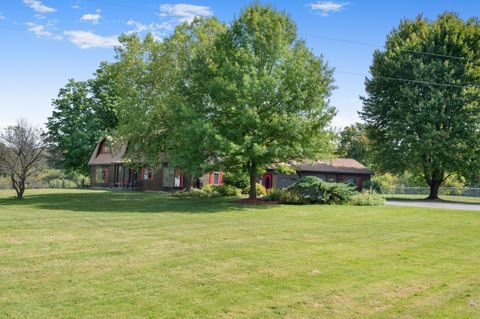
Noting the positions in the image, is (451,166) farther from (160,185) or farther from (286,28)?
(160,185)

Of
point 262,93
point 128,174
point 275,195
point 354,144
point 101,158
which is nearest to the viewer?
point 262,93

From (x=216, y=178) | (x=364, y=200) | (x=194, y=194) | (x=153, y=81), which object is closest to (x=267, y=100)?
(x=364, y=200)

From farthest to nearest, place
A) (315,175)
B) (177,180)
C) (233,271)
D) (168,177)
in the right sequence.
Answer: (315,175), (168,177), (177,180), (233,271)

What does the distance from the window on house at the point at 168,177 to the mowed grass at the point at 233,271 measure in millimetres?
27950

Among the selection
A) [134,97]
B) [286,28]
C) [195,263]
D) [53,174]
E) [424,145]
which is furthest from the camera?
[53,174]

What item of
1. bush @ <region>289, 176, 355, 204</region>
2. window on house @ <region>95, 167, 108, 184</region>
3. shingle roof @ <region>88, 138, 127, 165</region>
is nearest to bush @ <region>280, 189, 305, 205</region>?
bush @ <region>289, 176, 355, 204</region>

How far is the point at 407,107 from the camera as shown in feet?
126

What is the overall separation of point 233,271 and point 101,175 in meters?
47.7

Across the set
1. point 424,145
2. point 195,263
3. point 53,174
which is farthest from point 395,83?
point 53,174

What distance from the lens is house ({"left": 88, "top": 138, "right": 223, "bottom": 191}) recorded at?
136 feet

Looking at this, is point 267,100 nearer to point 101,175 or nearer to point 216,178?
point 216,178

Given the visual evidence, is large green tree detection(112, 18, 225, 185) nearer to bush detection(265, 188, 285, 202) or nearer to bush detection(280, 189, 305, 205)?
bush detection(265, 188, 285, 202)

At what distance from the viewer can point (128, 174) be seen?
48.6 metres

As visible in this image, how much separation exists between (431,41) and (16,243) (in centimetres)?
3737
